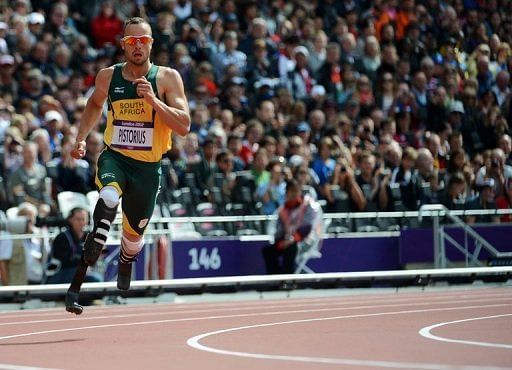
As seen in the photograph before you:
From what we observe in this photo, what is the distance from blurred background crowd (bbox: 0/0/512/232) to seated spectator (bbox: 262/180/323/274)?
3.61 ft

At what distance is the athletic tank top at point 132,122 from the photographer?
480 inches

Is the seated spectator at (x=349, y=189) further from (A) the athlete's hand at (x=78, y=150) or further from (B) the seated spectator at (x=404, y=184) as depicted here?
(A) the athlete's hand at (x=78, y=150)

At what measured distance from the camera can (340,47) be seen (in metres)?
26.1

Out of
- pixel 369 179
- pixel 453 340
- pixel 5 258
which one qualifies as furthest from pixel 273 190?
pixel 453 340

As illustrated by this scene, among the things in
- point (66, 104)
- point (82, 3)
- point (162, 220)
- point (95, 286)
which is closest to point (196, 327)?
point (95, 286)

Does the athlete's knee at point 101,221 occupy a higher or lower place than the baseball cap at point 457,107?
lower

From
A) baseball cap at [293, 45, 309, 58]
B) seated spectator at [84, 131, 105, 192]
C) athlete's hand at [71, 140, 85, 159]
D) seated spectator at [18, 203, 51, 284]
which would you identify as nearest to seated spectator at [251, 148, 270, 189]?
seated spectator at [84, 131, 105, 192]

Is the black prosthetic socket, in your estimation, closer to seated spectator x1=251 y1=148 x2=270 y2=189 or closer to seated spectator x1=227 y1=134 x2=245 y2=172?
seated spectator x1=251 y1=148 x2=270 y2=189

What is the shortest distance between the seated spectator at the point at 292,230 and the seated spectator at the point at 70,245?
3195mm

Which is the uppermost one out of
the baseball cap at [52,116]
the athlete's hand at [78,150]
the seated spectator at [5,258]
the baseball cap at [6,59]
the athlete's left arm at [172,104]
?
the baseball cap at [6,59]

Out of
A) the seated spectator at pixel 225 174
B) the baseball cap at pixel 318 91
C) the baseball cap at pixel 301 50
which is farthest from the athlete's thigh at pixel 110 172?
the baseball cap at pixel 301 50

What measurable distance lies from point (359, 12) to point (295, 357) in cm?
2040

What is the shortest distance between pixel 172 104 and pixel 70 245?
459cm

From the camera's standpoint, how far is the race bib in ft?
40.0
